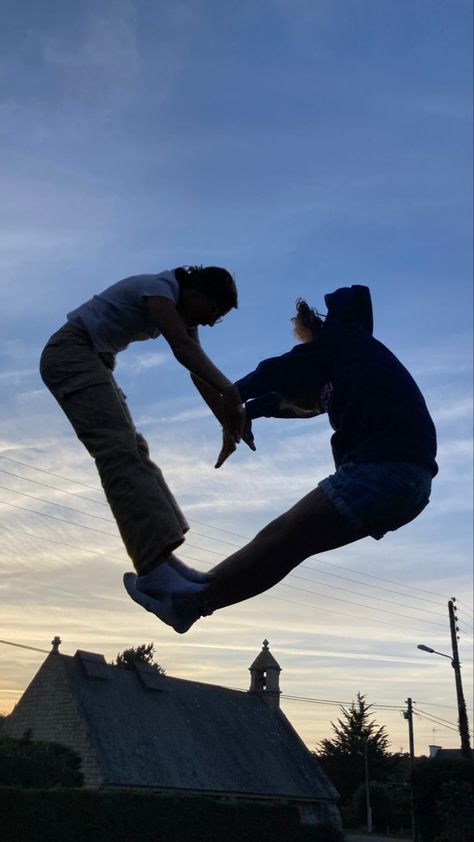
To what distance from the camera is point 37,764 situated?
32156 millimetres

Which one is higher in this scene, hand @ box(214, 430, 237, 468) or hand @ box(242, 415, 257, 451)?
hand @ box(242, 415, 257, 451)

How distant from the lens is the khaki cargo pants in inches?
130

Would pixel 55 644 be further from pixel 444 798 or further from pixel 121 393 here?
pixel 121 393

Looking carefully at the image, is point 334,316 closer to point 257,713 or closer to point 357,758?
point 257,713

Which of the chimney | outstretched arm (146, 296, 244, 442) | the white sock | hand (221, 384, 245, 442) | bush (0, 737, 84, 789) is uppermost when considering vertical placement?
the chimney

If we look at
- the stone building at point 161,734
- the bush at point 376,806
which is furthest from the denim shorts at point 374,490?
the bush at point 376,806

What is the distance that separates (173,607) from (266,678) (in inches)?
2203

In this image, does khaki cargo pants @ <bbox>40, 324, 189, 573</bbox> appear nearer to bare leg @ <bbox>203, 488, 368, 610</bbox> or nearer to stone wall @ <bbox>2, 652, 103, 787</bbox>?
bare leg @ <bbox>203, 488, 368, 610</bbox>

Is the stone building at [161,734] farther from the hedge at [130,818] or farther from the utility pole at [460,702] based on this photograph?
the utility pole at [460,702]

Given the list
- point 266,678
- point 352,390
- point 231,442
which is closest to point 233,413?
point 231,442

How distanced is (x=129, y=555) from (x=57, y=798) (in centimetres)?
2165

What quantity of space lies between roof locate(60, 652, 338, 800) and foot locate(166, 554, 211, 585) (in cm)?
3339

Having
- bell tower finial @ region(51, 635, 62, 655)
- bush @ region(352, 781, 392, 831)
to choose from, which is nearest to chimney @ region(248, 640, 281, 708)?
bush @ region(352, 781, 392, 831)

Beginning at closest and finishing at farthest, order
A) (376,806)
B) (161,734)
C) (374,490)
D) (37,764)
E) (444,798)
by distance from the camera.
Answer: (374,490) < (444,798) < (37,764) < (161,734) < (376,806)
